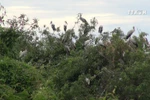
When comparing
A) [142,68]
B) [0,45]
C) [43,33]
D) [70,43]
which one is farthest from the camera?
[43,33]

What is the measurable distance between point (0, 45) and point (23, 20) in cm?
653

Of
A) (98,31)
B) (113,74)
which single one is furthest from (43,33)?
(113,74)

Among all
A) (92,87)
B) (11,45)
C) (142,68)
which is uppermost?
(11,45)

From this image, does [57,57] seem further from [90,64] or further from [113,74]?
[113,74]

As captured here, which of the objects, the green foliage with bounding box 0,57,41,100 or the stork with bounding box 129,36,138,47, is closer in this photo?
the green foliage with bounding box 0,57,41,100

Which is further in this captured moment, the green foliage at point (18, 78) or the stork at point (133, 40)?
the stork at point (133, 40)

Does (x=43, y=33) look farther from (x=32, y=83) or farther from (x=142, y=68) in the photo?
(x=32, y=83)

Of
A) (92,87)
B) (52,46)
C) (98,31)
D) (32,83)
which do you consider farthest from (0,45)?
(52,46)

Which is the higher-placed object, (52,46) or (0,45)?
(0,45)

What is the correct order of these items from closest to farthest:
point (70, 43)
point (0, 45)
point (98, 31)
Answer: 1. point (0, 45)
2. point (98, 31)
3. point (70, 43)

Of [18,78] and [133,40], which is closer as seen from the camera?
[18,78]

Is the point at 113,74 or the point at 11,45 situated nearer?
the point at 11,45

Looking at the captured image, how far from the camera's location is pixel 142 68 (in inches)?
340

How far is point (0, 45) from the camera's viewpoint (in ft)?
21.9
